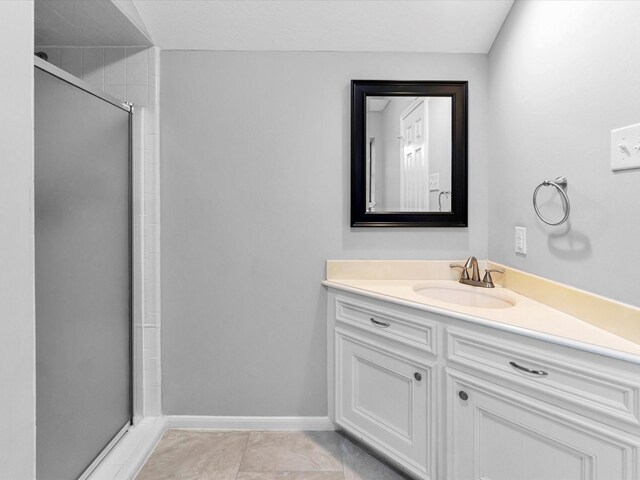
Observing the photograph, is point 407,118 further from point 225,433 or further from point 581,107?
point 225,433

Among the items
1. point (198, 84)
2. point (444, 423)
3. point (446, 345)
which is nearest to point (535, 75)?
point (446, 345)

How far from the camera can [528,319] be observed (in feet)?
4.15

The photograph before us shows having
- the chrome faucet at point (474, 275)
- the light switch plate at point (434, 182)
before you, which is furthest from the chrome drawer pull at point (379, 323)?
A: the light switch plate at point (434, 182)

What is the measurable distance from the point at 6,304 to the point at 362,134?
5.33 ft

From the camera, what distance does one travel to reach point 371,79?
1.97 metres

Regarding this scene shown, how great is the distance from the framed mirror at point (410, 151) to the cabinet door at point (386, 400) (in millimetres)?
725

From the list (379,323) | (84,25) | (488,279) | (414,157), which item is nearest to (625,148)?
(488,279)

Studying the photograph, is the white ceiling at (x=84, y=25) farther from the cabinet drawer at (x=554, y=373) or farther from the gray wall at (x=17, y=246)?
the cabinet drawer at (x=554, y=373)

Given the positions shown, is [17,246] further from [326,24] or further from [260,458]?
[326,24]

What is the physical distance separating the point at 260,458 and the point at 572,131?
1951 millimetres

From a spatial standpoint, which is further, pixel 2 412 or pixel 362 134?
pixel 362 134

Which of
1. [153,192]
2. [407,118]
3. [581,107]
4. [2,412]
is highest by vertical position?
[407,118]

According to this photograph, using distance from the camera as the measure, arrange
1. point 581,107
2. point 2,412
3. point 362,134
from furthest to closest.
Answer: point 362,134
point 581,107
point 2,412

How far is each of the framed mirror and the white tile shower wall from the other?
1.07 meters
